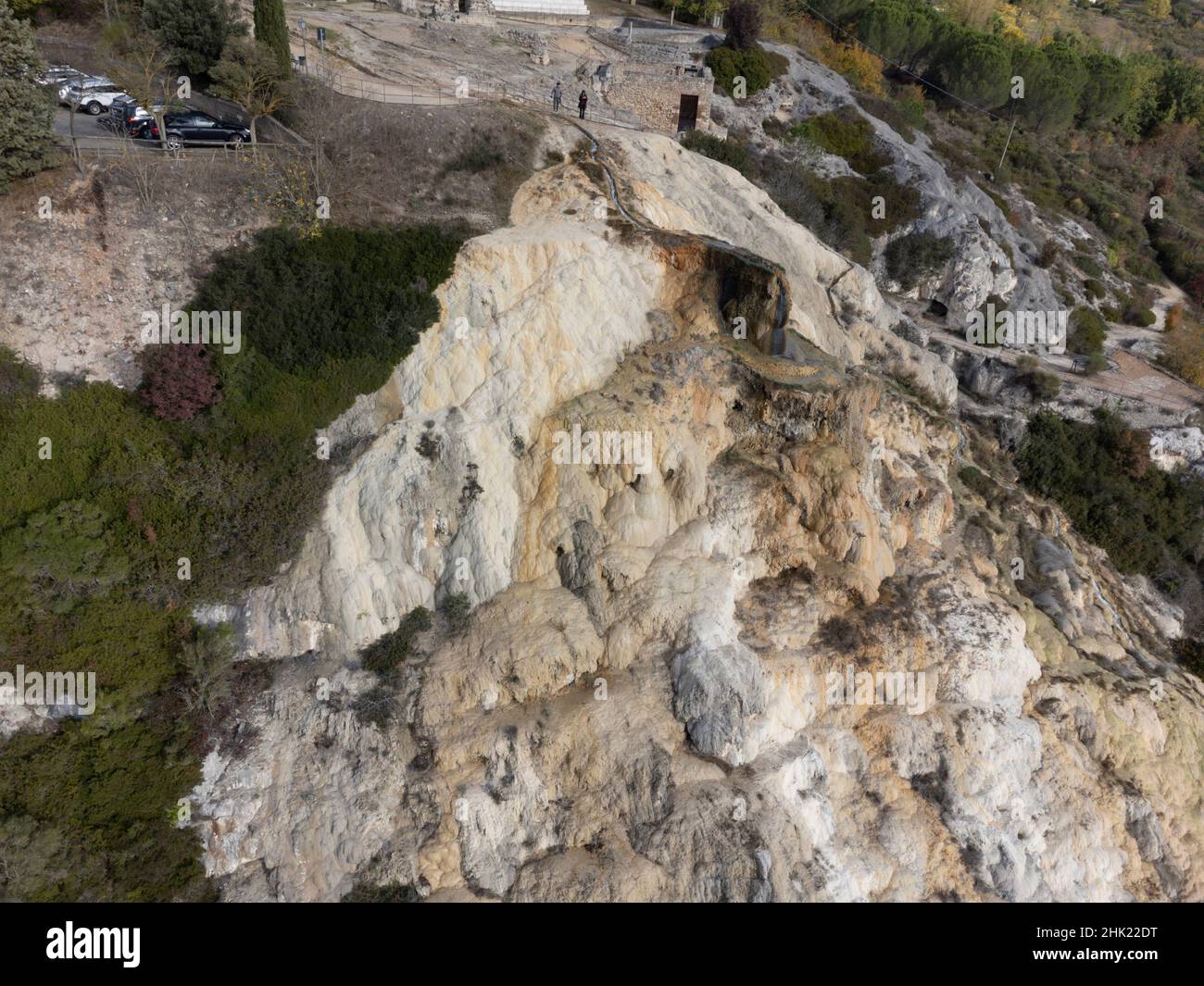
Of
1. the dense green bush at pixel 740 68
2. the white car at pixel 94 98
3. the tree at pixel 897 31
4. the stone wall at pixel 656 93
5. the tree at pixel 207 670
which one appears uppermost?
the tree at pixel 897 31

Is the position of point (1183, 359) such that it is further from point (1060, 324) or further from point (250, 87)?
point (250, 87)

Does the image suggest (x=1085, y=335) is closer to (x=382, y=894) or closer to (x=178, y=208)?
(x=382, y=894)

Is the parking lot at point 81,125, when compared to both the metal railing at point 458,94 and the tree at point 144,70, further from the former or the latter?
the metal railing at point 458,94

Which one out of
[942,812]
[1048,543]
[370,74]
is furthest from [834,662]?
[370,74]

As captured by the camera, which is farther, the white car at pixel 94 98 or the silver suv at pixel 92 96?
the white car at pixel 94 98

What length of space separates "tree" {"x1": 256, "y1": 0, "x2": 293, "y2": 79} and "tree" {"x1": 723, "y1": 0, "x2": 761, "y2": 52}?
27282 millimetres

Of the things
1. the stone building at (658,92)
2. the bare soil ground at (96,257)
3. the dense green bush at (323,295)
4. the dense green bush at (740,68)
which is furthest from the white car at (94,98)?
the dense green bush at (740,68)

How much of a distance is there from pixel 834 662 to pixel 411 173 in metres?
22.2

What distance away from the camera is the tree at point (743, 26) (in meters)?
42.8

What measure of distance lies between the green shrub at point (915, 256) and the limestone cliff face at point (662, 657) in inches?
742

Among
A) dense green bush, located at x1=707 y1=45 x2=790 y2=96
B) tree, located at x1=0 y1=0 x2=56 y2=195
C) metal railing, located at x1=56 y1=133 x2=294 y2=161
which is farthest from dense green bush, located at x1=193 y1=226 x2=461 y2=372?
dense green bush, located at x1=707 y1=45 x2=790 y2=96

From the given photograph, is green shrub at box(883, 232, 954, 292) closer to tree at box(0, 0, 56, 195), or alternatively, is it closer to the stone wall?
the stone wall

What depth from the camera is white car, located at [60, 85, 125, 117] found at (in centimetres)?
2708

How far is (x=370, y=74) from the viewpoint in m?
32.4
